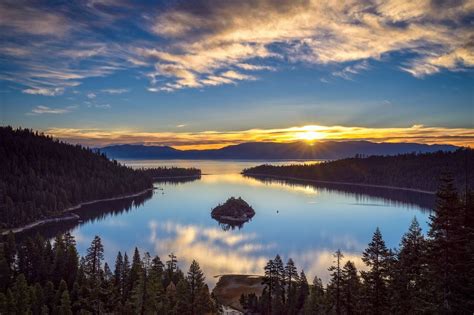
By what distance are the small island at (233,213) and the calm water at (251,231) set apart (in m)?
3.63

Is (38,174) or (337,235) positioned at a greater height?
(38,174)

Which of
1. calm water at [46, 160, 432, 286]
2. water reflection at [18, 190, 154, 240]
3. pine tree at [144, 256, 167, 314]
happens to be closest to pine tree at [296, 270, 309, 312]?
pine tree at [144, 256, 167, 314]

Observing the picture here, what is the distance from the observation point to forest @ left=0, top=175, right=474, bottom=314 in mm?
20016

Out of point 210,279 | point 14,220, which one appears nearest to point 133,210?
point 14,220

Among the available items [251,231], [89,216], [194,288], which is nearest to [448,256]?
[194,288]

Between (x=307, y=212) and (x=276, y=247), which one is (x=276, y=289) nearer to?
(x=276, y=247)

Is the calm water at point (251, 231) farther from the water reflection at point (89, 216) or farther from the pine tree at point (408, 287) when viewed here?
the pine tree at point (408, 287)

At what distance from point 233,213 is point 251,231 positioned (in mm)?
24867

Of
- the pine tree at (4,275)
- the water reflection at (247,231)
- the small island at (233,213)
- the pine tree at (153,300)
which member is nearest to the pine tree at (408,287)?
the pine tree at (153,300)

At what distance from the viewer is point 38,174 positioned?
197000 mm

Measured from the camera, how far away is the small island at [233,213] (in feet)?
487

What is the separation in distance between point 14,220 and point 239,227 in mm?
75549

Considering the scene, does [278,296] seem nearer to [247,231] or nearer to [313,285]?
[313,285]

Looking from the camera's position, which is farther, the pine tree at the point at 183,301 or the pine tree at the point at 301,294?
the pine tree at the point at 301,294
